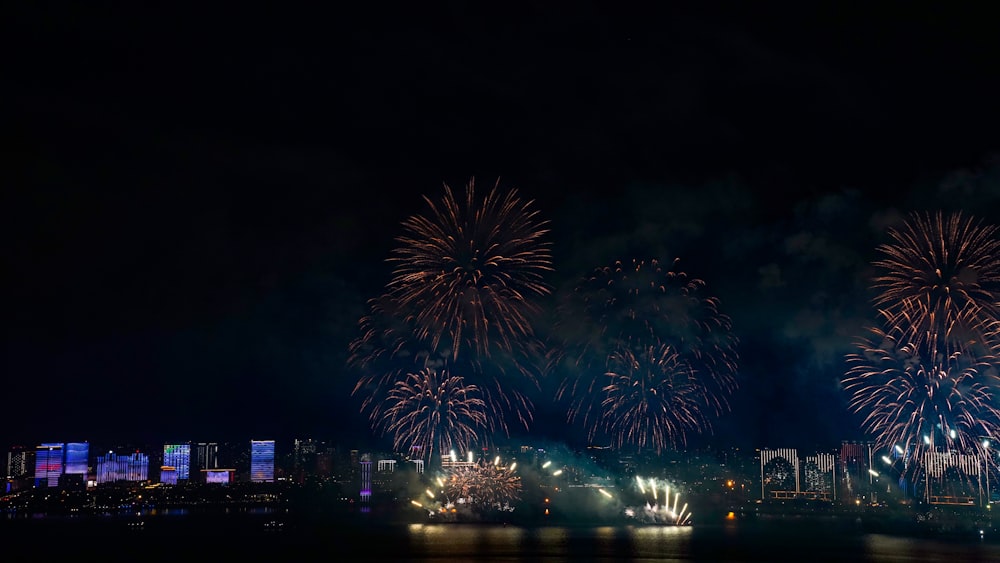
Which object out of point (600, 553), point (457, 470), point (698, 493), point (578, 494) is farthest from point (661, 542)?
point (698, 493)

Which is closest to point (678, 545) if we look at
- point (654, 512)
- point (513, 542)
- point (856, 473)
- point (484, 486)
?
point (513, 542)

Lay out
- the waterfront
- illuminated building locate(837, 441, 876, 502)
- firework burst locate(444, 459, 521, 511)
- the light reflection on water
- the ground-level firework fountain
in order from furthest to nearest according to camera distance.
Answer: illuminated building locate(837, 441, 876, 502)
the ground-level firework fountain
firework burst locate(444, 459, 521, 511)
the waterfront
the light reflection on water

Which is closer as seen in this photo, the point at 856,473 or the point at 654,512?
the point at 654,512

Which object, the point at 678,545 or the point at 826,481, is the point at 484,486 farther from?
the point at 826,481

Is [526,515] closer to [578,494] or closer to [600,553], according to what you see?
[578,494]

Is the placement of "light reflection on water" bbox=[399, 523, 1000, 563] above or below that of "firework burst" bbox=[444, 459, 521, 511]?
below

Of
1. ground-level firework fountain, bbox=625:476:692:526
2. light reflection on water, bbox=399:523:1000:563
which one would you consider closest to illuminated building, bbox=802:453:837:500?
light reflection on water, bbox=399:523:1000:563

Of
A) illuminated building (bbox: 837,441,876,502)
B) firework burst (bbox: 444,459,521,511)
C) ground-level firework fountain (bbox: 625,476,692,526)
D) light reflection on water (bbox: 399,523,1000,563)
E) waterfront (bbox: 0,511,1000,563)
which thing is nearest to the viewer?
light reflection on water (bbox: 399,523,1000,563)

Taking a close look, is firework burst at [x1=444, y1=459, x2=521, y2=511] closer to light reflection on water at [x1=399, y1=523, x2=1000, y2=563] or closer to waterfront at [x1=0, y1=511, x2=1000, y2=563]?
waterfront at [x1=0, y1=511, x2=1000, y2=563]

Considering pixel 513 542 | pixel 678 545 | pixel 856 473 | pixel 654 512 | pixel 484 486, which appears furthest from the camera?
pixel 856 473
